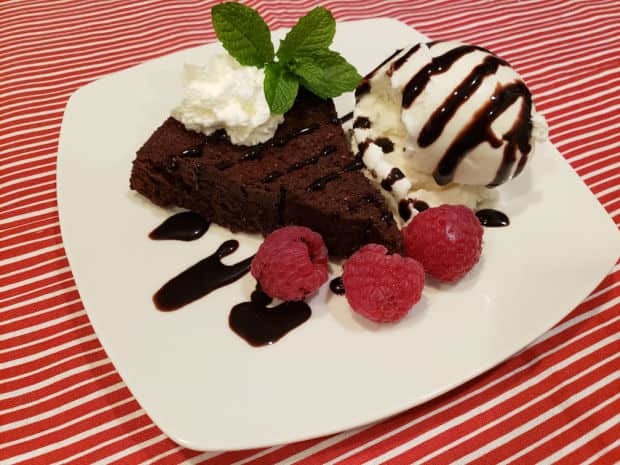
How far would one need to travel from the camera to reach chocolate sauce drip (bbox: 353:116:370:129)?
5.27 feet

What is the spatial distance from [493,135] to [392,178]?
29 centimetres

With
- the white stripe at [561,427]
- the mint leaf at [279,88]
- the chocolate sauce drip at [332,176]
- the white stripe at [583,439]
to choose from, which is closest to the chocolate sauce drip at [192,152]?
the mint leaf at [279,88]

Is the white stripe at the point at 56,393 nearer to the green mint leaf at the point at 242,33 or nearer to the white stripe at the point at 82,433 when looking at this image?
the white stripe at the point at 82,433

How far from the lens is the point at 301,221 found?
1502 mm

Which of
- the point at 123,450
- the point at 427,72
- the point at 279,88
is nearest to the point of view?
the point at 123,450

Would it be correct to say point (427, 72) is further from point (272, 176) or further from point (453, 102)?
point (272, 176)

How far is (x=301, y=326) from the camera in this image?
128cm

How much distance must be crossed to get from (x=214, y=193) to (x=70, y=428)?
0.71m

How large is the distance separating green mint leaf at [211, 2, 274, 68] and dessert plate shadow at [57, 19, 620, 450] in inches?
17.0

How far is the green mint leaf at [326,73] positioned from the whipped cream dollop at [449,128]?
0.39 feet

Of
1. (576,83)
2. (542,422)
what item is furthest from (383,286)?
(576,83)

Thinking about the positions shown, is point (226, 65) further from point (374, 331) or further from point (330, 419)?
point (330, 419)

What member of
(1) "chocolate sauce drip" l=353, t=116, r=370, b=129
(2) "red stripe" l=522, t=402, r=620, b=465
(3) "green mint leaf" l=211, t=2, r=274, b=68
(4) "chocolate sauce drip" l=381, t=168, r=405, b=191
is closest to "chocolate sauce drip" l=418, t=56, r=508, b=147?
(4) "chocolate sauce drip" l=381, t=168, r=405, b=191

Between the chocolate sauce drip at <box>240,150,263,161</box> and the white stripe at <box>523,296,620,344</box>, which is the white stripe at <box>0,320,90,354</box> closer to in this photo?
the chocolate sauce drip at <box>240,150,263,161</box>
